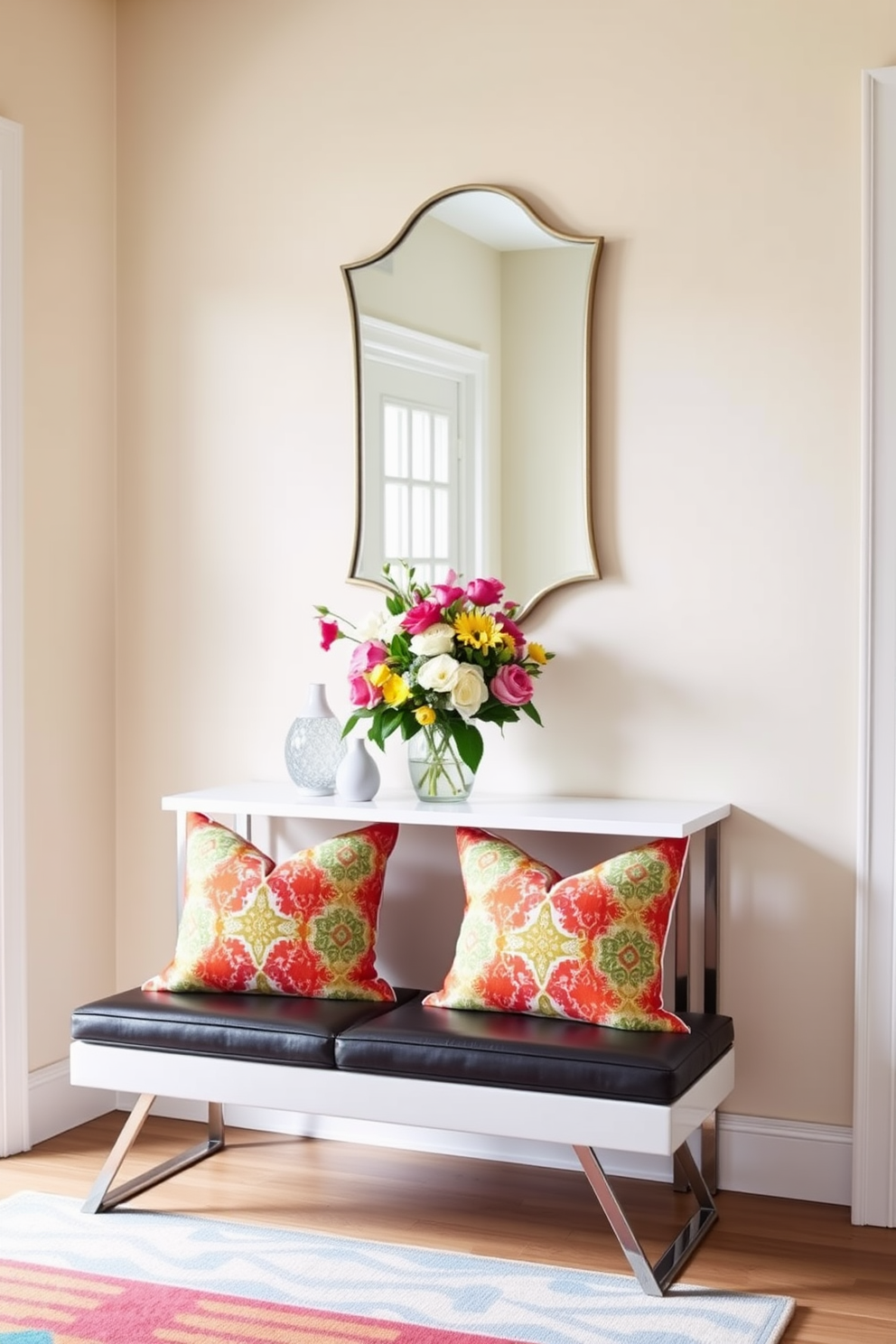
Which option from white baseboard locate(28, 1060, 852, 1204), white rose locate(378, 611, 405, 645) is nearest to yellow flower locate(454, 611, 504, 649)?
white rose locate(378, 611, 405, 645)

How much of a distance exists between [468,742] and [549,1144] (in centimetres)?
94

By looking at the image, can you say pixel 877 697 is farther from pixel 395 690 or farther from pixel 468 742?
pixel 395 690

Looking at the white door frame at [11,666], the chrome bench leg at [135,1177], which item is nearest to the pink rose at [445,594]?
the white door frame at [11,666]

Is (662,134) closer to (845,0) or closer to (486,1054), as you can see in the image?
(845,0)

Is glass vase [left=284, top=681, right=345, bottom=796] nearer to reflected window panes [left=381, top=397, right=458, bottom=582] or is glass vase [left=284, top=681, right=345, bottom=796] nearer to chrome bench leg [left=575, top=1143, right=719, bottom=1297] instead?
reflected window panes [left=381, top=397, right=458, bottom=582]

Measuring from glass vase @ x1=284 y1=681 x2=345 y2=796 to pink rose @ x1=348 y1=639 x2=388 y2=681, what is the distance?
0.24 meters

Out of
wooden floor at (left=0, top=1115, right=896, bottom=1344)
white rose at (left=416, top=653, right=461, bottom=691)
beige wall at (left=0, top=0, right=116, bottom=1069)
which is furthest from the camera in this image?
beige wall at (left=0, top=0, right=116, bottom=1069)

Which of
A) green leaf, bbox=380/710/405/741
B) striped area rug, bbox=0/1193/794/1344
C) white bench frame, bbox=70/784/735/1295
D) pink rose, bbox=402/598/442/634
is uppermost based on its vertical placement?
pink rose, bbox=402/598/442/634

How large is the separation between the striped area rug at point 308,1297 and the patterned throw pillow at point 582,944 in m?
0.48

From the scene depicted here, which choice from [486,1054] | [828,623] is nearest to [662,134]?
[828,623]

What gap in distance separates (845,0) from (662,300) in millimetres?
687

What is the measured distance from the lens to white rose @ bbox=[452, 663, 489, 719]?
117 inches

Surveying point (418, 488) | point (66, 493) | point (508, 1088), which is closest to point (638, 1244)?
point (508, 1088)

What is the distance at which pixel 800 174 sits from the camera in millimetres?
3016
